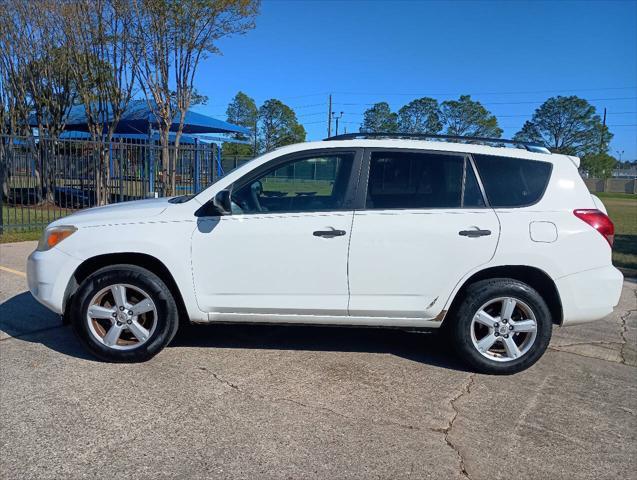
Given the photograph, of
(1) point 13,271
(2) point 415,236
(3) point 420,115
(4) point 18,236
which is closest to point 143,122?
(4) point 18,236

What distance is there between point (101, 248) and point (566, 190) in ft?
12.2

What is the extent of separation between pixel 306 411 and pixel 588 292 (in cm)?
239

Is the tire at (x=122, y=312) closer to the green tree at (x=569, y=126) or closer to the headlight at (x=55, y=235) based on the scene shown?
the headlight at (x=55, y=235)

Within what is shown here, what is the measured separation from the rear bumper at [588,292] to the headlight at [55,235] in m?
3.90

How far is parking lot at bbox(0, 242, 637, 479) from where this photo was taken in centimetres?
279

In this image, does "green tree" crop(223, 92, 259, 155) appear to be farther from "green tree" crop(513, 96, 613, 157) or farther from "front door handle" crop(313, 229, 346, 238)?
"front door handle" crop(313, 229, 346, 238)

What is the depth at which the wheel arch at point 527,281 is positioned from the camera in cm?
398

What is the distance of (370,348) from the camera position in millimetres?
4613

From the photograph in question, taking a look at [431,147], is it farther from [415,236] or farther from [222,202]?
[222,202]

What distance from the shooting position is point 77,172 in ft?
44.0

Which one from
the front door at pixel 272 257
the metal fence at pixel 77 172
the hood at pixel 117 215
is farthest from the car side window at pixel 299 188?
the metal fence at pixel 77 172

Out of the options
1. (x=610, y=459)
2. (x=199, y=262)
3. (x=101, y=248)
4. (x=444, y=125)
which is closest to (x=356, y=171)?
(x=199, y=262)

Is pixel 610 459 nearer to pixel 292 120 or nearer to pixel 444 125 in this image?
pixel 444 125

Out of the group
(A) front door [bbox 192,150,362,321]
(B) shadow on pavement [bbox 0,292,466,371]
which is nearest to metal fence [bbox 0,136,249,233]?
(B) shadow on pavement [bbox 0,292,466,371]
